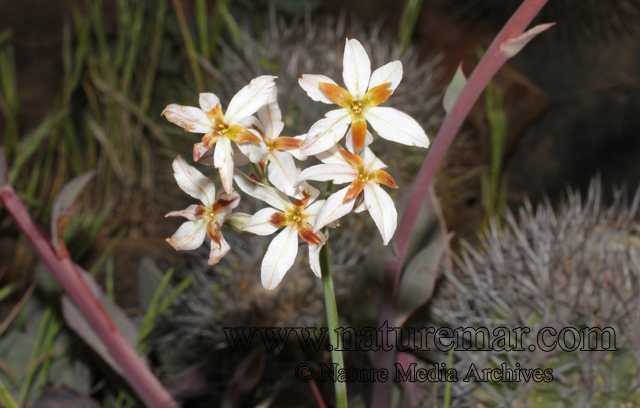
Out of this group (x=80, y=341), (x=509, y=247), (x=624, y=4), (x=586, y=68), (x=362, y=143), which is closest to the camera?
(x=362, y=143)

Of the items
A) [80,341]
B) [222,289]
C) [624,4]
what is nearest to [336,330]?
[222,289]

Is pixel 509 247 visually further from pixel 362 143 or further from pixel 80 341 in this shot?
pixel 80 341

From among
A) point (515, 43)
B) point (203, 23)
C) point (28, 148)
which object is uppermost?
point (203, 23)

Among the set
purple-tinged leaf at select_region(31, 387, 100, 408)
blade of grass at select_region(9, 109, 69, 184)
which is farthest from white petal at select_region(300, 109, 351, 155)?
blade of grass at select_region(9, 109, 69, 184)

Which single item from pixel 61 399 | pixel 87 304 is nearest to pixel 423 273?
pixel 87 304

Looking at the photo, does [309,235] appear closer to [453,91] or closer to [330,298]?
[330,298]
